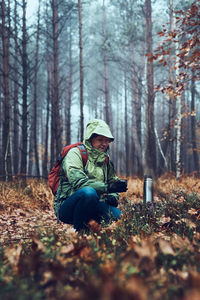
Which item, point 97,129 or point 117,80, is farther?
point 117,80

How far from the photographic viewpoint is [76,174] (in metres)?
3.07

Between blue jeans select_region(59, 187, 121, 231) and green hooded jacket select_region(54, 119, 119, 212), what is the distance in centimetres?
11

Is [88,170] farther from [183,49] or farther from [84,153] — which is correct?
[183,49]

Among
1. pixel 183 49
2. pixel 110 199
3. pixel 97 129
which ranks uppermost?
pixel 183 49

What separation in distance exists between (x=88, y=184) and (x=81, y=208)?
1.01ft

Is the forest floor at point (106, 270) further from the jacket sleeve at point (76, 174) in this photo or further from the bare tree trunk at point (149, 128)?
the bare tree trunk at point (149, 128)

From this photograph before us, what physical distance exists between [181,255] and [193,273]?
0.38 m

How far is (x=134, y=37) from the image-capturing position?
18.5m

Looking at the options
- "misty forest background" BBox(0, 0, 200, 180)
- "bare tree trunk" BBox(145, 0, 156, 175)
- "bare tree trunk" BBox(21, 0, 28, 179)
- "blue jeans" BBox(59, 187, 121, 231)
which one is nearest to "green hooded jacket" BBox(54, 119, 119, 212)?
"blue jeans" BBox(59, 187, 121, 231)

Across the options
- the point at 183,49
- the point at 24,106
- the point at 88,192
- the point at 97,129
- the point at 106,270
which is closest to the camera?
the point at 106,270

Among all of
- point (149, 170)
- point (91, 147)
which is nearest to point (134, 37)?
point (149, 170)

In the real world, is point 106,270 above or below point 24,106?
below

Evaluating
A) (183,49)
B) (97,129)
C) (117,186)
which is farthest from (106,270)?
(183,49)

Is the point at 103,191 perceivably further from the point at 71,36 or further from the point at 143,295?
the point at 71,36
